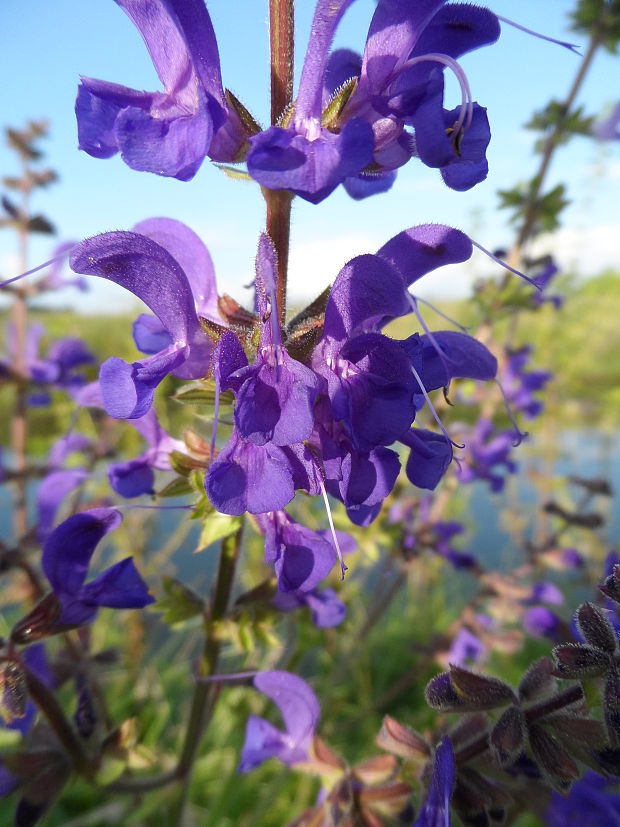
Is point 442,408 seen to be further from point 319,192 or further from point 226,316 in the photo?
point 319,192

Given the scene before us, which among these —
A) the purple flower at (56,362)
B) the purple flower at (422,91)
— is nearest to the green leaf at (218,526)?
the purple flower at (422,91)

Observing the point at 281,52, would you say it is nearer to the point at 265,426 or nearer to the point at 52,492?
the point at 265,426

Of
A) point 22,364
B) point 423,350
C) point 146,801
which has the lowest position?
point 146,801

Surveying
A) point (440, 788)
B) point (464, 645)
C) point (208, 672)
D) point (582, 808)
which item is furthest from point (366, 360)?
point (464, 645)

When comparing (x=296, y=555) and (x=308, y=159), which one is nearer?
(x=308, y=159)

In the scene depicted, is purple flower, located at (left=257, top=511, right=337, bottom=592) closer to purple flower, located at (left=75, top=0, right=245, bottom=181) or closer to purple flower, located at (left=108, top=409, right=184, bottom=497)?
purple flower, located at (left=108, top=409, right=184, bottom=497)

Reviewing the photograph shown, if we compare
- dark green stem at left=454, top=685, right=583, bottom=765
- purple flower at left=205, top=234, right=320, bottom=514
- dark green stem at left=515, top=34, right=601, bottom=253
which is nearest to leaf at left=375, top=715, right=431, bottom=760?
dark green stem at left=454, top=685, right=583, bottom=765

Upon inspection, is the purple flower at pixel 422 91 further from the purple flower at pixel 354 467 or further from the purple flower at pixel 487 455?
the purple flower at pixel 487 455

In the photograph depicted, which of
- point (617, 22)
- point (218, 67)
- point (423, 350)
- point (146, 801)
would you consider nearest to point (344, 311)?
point (423, 350)
